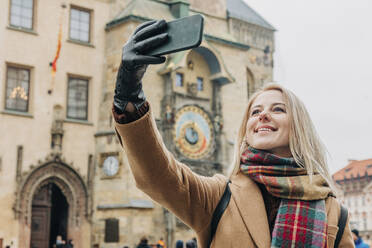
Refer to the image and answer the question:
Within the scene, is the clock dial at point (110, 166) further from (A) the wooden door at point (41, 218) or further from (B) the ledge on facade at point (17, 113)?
(B) the ledge on facade at point (17, 113)

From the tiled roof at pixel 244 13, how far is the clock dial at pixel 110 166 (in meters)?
9.96

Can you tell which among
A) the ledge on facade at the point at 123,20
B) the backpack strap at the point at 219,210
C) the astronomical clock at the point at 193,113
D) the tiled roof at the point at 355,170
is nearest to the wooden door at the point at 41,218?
the astronomical clock at the point at 193,113

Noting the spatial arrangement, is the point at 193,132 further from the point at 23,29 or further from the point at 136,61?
the point at 136,61

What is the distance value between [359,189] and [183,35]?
58.7m

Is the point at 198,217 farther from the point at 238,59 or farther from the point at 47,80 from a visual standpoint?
the point at 238,59

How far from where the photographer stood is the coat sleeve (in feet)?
7.84

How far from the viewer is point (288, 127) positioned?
2.86m

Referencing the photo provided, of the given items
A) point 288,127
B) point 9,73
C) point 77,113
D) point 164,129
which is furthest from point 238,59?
point 288,127

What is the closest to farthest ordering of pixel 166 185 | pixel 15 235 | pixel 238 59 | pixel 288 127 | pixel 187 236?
pixel 166 185, pixel 288 127, pixel 15 235, pixel 187 236, pixel 238 59

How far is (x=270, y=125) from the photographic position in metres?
2.85

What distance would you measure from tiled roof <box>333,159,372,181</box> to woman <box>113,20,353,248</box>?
5676 centimetres

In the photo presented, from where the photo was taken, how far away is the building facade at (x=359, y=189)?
57.6m

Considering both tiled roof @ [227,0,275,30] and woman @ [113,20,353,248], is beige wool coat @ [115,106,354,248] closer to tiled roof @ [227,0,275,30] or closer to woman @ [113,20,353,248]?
woman @ [113,20,353,248]

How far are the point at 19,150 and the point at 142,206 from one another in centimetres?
462
